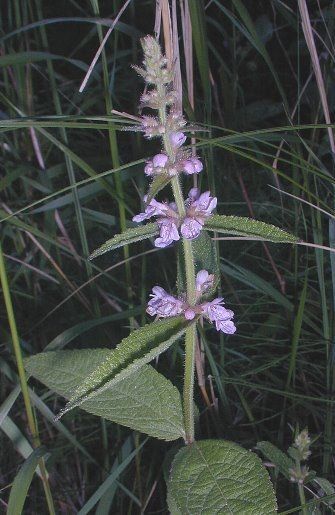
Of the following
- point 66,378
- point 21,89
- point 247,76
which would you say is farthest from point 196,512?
point 247,76

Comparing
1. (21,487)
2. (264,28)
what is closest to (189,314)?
(21,487)

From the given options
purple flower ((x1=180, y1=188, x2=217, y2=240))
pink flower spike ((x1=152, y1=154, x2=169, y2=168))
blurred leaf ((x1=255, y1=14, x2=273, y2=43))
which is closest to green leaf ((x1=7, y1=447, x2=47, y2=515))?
purple flower ((x1=180, y1=188, x2=217, y2=240))

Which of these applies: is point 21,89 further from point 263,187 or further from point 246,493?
point 246,493

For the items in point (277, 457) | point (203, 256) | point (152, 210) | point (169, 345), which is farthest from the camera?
point (203, 256)

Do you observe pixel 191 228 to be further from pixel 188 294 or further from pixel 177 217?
pixel 188 294

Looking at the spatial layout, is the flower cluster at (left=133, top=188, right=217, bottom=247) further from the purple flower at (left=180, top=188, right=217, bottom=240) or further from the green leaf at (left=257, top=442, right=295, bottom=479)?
the green leaf at (left=257, top=442, right=295, bottom=479)

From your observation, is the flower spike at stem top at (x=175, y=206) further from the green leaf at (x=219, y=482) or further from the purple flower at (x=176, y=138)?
the green leaf at (x=219, y=482)

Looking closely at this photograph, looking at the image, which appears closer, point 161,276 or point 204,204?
point 204,204
